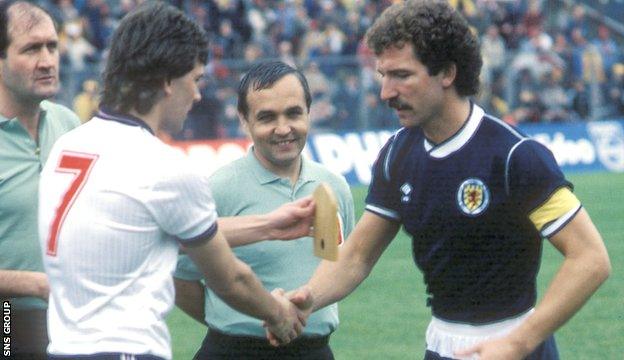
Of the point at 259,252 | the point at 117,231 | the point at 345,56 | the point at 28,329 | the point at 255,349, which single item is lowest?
the point at 345,56

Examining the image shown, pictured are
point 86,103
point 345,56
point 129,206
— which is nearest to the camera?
point 129,206

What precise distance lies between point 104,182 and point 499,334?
1.59 meters

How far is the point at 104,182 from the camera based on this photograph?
4.14m

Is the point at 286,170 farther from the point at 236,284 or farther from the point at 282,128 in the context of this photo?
the point at 236,284

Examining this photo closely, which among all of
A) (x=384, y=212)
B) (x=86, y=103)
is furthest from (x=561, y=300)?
(x=86, y=103)

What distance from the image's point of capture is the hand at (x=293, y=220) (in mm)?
4992

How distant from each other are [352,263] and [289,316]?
469 millimetres

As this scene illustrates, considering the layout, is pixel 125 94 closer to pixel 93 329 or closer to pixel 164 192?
pixel 164 192

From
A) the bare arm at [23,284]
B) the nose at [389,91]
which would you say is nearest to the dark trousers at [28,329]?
the bare arm at [23,284]

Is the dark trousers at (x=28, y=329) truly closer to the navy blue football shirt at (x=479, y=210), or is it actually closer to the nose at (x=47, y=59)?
the nose at (x=47, y=59)

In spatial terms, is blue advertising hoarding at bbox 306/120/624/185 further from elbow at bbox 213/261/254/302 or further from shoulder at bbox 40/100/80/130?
elbow at bbox 213/261/254/302

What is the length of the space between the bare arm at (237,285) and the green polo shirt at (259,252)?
23.2 inches

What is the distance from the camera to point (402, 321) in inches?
432

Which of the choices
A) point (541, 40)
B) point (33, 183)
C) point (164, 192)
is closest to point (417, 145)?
point (164, 192)
